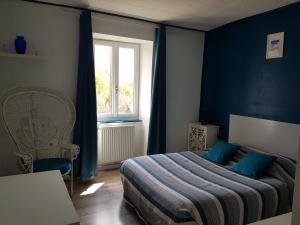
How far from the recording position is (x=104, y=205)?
278cm

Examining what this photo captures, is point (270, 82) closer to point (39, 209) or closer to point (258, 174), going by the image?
point (258, 174)

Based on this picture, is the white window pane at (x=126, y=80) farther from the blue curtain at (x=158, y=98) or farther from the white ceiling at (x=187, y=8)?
the white ceiling at (x=187, y=8)

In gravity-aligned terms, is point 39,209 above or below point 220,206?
above

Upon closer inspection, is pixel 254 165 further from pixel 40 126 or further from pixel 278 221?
pixel 40 126

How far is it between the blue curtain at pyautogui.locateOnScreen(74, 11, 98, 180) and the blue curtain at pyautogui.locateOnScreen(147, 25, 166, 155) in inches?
37.6

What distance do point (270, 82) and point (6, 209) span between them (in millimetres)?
3137

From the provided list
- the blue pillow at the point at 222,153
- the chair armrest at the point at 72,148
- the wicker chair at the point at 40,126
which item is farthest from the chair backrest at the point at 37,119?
the blue pillow at the point at 222,153

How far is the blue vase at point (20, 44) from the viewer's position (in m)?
2.82

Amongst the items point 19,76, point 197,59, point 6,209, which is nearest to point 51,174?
point 6,209

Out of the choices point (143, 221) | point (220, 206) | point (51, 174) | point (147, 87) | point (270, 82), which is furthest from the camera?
point (147, 87)

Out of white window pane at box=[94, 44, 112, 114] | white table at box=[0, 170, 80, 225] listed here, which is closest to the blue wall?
white window pane at box=[94, 44, 112, 114]

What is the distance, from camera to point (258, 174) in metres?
2.57

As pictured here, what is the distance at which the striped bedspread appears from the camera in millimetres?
1929

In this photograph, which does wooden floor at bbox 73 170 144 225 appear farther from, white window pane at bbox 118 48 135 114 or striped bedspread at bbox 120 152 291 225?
white window pane at bbox 118 48 135 114
